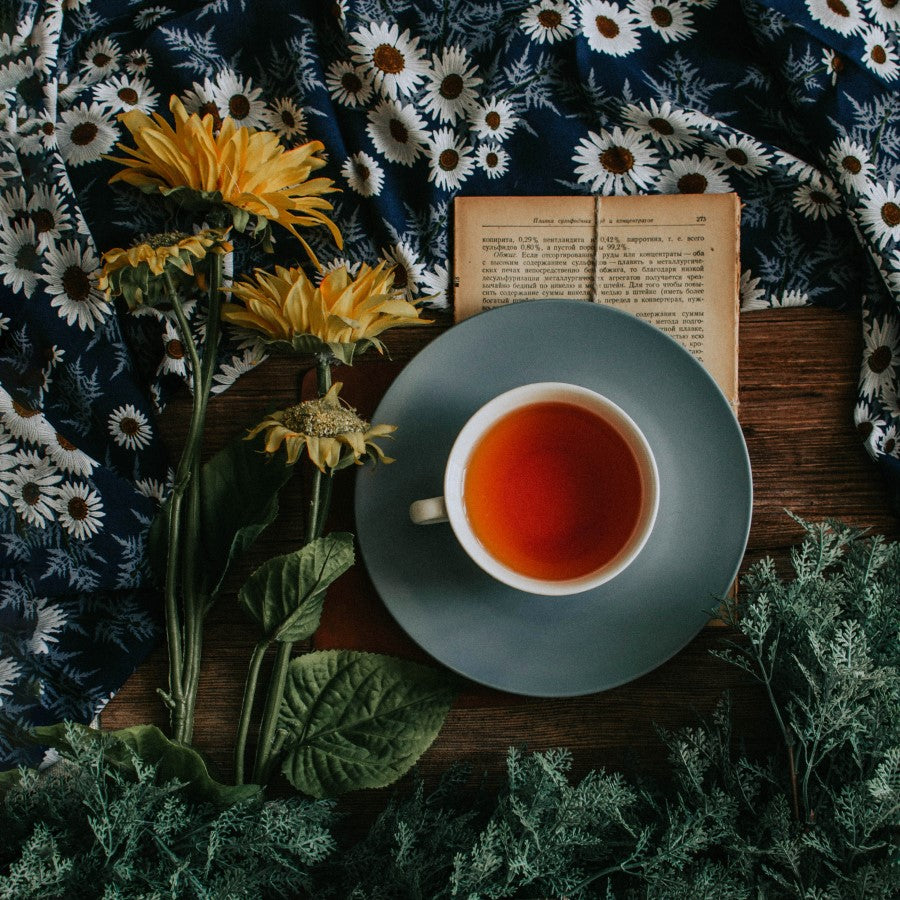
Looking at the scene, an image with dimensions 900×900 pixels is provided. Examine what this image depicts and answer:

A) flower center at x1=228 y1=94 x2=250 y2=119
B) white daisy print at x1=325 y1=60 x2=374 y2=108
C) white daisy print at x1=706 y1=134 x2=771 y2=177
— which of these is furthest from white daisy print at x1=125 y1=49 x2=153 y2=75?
white daisy print at x1=706 y1=134 x2=771 y2=177

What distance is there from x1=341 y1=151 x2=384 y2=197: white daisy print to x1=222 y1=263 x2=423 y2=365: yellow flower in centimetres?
17

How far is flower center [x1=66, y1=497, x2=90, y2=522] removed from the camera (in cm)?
97

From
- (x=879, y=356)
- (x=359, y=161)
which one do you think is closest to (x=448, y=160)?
(x=359, y=161)

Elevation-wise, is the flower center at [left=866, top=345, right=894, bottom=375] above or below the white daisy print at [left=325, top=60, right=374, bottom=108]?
below

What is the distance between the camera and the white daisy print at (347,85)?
102 cm

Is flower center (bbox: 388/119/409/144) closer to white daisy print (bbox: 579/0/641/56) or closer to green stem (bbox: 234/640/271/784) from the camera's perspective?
white daisy print (bbox: 579/0/641/56)

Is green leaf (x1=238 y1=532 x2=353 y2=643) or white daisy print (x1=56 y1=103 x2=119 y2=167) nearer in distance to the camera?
green leaf (x1=238 y1=532 x2=353 y2=643)

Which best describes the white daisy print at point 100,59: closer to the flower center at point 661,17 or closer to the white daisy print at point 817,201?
the flower center at point 661,17

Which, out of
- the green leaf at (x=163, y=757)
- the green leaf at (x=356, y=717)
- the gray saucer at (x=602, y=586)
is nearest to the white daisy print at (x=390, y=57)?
the gray saucer at (x=602, y=586)

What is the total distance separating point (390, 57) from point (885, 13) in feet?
1.92

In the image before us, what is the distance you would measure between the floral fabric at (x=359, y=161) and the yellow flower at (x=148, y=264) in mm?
155

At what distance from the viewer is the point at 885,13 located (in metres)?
1.01

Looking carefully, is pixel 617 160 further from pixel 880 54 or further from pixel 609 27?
pixel 880 54

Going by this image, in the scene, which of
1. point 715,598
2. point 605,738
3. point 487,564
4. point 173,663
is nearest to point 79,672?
point 173,663
